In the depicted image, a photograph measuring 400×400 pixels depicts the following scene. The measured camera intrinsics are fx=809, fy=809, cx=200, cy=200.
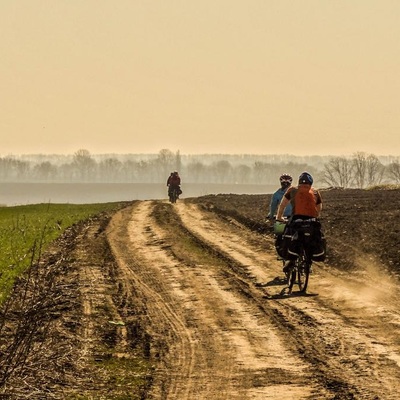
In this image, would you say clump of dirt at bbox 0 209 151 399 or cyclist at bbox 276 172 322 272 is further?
cyclist at bbox 276 172 322 272

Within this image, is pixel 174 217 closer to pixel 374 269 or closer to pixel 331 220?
pixel 331 220

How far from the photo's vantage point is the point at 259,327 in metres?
11.9

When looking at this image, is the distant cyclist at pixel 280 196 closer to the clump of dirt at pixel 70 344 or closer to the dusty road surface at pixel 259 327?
the dusty road surface at pixel 259 327

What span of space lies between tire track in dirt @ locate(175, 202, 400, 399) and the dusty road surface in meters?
0.01

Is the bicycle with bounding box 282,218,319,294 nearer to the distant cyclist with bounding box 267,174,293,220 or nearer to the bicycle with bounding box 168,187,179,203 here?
the distant cyclist with bounding box 267,174,293,220

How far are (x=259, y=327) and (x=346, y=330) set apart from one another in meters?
1.27

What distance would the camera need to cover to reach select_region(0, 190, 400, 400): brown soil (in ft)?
28.1

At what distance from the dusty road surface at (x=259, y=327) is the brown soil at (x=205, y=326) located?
22 mm

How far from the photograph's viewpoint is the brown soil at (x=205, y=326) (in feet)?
28.1

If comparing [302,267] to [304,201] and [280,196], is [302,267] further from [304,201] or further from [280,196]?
[280,196]

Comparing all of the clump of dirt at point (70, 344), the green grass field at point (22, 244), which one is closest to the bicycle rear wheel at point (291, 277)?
the clump of dirt at point (70, 344)

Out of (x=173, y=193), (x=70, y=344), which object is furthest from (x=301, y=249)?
(x=173, y=193)

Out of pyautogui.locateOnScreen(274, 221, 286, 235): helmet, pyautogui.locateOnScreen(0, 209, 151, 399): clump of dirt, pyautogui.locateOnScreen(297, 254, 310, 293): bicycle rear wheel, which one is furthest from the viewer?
pyautogui.locateOnScreen(274, 221, 286, 235): helmet

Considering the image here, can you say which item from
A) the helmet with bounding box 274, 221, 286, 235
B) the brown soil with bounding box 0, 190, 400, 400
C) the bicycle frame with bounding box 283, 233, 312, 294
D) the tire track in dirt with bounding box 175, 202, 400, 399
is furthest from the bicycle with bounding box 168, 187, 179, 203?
the bicycle frame with bounding box 283, 233, 312, 294
